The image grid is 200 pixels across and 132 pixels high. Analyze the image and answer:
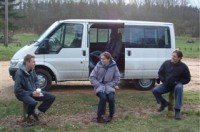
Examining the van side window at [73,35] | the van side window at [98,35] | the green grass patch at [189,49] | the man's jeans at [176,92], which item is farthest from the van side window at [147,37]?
the green grass patch at [189,49]

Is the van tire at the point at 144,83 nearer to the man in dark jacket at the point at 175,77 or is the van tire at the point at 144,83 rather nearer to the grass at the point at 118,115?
the grass at the point at 118,115

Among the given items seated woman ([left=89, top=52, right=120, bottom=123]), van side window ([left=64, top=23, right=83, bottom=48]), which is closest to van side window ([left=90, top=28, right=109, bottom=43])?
van side window ([left=64, top=23, right=83, bottom=48])

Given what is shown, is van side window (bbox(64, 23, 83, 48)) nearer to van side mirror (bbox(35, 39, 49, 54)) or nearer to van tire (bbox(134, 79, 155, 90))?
van side mirror (bbox(35, 39, 49, 54))

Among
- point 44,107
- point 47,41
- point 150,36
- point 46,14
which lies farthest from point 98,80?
point 46,14

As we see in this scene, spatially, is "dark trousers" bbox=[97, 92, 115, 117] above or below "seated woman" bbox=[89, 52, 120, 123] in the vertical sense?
below

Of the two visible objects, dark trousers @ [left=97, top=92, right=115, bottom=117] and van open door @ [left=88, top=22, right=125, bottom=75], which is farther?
van open door @ [left=88, top=22, right=125, bottom=75]

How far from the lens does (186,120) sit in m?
7.59

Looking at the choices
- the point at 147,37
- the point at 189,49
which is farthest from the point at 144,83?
the point at 189,49

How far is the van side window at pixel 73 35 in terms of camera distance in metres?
10.4

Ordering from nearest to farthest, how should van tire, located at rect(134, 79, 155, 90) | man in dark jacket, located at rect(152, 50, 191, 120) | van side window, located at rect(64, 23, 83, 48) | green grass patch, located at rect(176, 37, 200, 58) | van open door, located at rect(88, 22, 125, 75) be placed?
man in dark jacket, located at rect(152, 50, 191, 120) < van side window, located at rect(64, 23, 83, 48) < van open door, located at rect(88, 22, 125, 75) < van tire, located at rect(134, 79, 155, 90) < green grass patch, located at rect(176, 37, 200, 58)

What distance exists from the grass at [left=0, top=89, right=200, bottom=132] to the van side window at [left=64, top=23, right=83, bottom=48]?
1372 mm

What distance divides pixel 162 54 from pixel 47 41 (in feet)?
10.8

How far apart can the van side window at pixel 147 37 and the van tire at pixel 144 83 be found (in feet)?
3.53

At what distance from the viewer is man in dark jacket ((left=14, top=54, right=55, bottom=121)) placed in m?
6.68
